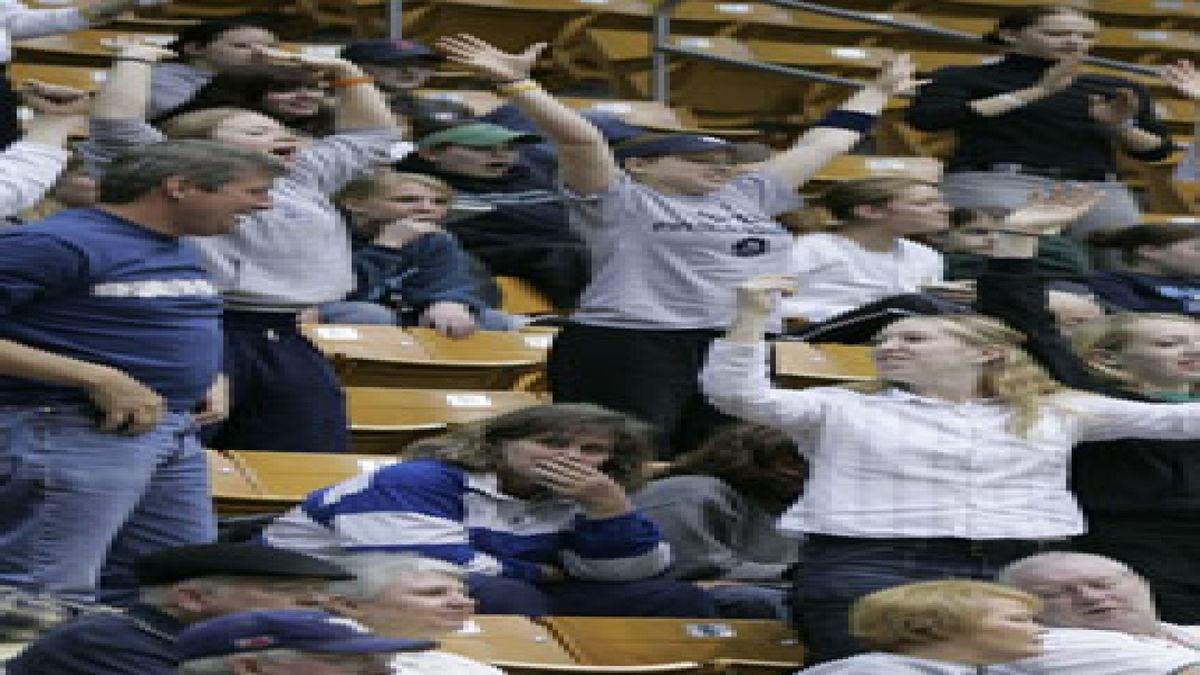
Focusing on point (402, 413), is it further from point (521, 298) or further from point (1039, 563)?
point (1039, 563)

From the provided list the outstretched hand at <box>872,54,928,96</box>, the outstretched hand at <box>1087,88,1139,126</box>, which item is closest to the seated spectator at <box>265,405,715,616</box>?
the outstretched hand at <box>872,54,928,96</box>

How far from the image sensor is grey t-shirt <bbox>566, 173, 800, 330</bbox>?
23.1ft

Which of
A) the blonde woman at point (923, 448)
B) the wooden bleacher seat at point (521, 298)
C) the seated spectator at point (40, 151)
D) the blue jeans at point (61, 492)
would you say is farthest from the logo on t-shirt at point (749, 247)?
the blue jeans at point (61, 492)

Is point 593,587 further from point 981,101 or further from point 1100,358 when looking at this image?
point 981,101

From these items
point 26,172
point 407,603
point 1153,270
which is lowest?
point 1153,270

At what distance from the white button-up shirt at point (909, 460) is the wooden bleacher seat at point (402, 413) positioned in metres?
1.09

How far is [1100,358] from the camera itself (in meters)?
6.62

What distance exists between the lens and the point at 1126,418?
6.05 meters

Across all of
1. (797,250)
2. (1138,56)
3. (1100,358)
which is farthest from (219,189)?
(1138,56)

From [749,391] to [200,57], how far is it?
2.56 metres

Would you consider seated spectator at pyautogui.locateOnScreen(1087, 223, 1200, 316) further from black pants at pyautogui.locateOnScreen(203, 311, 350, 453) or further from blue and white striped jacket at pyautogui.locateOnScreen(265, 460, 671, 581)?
blue and white striped jacket at pyautogui.locateOnScreen(265, 460, 671, 581)

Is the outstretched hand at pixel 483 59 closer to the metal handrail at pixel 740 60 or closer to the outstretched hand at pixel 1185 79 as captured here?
the outstretched hand at pixel 1185 79

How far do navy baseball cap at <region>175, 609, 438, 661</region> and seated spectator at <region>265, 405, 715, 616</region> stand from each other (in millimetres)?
1449

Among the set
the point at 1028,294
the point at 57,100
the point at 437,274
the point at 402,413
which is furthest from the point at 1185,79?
the point at 57,100
